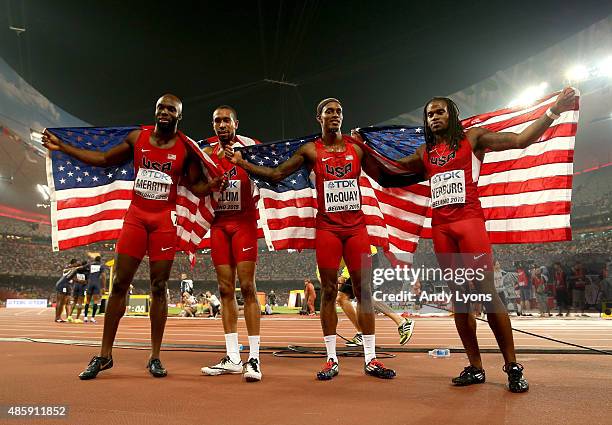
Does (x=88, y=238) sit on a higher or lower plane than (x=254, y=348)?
higher

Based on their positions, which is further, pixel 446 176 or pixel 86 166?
pixel 86 166

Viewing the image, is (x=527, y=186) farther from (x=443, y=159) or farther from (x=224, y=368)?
(x=224, y=368)

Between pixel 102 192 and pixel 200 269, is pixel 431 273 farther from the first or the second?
pixel 200 269

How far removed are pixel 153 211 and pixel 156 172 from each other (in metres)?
0.33

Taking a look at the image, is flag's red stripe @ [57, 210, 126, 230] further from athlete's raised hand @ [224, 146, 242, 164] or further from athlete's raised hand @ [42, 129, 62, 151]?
athlete's raised hand @ [224, 146, 242, 164]

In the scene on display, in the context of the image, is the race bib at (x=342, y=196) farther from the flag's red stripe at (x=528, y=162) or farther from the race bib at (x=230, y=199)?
the flag's red stripe at (x=528, y=162)

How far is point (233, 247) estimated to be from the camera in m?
3.90

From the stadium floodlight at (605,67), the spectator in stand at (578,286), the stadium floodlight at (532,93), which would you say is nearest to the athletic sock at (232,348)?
the spectator in stand at (578,286)

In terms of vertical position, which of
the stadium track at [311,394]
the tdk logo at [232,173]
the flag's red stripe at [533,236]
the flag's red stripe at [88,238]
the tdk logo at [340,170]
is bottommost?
the stadium track at [311,394]

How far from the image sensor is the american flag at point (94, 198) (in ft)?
14.5

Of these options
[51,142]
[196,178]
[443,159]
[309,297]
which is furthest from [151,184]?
[309,297]

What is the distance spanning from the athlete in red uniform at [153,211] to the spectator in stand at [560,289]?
14.8 meters

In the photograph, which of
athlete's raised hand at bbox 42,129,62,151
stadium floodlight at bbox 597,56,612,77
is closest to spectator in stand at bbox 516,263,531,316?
stadium floodlight at bbox 597,56,612,77

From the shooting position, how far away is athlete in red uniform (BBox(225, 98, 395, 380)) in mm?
3711
